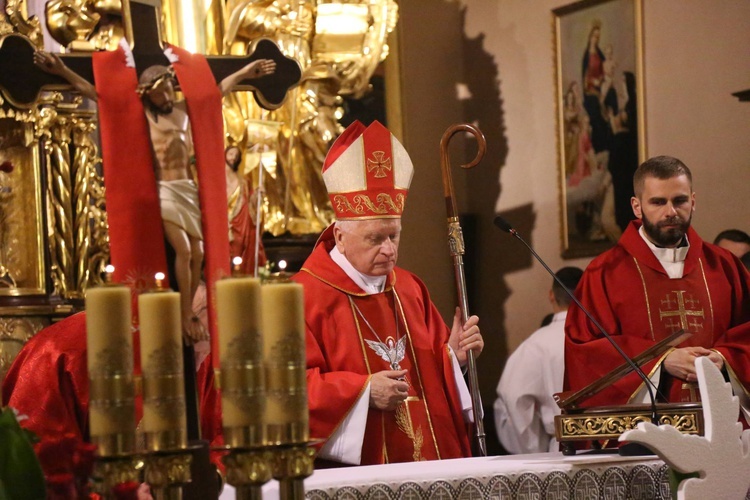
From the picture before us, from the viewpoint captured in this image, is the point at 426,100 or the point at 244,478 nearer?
the point at 244,478

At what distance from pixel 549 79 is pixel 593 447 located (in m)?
6.65

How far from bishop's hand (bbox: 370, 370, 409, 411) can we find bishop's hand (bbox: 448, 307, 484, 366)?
1.05ft

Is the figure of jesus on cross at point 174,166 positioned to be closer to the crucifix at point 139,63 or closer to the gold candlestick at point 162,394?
the crucifix at point 139,63

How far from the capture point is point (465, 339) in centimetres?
454

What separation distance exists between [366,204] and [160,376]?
8.88 feet

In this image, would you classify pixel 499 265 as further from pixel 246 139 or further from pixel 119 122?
pixel 119 122

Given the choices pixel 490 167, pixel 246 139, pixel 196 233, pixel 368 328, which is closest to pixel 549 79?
pixel 490 167

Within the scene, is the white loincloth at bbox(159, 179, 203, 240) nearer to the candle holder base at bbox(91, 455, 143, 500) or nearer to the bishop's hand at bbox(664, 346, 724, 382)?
the bishop's hand at bbox(664, 346, 724, 382)

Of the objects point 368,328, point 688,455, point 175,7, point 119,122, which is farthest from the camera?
point 175,7

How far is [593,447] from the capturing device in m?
4.38

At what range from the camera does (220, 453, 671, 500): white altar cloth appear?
10.8ft

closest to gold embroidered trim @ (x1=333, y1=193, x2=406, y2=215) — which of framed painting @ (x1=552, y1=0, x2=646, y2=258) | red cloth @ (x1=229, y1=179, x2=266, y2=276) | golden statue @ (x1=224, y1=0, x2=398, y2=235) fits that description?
red cloth @ (x1=229, y1=179, x2=266, y2=276)

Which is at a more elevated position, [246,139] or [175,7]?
[175,7]

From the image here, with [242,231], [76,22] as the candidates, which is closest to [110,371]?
[76,22]
